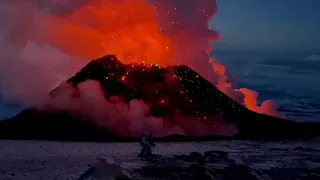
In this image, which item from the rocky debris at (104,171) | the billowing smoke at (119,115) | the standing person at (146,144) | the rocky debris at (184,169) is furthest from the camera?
the billowing smoke at (119,115)

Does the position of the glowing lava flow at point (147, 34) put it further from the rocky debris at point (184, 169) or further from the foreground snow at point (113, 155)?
the rocky debris at point (184, 169)

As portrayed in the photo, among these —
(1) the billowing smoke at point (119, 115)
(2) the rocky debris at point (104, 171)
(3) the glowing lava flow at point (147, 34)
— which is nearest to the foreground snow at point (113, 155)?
(2) the rocky debris at point (104, 171)

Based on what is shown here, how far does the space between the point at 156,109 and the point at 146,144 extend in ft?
2.26

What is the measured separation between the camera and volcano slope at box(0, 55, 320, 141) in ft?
20.8

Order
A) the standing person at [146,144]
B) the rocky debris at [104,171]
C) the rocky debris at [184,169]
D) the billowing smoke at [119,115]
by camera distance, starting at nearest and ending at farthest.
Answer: the rocky debris at [104,171] < the rocky debris at [184,169] < the standing person at [146,144] < the billowing smoke at [119,115]

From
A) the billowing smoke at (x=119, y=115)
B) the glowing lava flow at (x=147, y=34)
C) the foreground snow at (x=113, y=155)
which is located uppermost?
the glowing lava flow at (x=147, y=34)

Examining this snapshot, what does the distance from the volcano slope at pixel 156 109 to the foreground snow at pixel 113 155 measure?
5.9 inches

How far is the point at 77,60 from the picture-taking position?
250 inches

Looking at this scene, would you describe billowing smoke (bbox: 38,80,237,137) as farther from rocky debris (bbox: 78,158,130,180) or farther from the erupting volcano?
rocky debris (bbox: 78,158,130,180)

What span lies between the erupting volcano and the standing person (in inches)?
8.9

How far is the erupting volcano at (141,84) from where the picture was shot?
6.34 metres

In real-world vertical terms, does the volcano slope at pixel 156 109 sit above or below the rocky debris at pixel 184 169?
above

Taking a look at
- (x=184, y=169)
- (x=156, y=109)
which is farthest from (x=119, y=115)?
(x=184, y=169)

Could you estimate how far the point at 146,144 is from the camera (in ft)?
19.5
